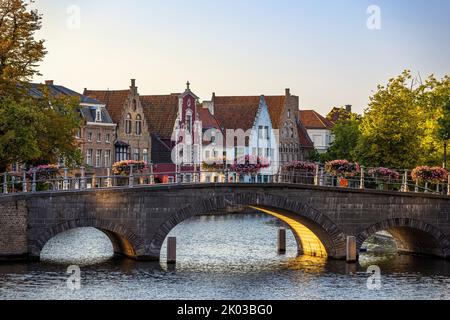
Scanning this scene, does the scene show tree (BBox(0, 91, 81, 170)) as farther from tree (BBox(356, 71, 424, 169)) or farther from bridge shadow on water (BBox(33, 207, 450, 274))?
tree (BBox(356, 71, 424, 169))

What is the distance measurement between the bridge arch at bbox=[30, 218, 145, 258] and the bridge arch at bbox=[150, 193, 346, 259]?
0.84 meters

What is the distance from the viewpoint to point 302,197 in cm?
6156

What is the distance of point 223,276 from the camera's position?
5609cm

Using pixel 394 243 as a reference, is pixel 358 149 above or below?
above

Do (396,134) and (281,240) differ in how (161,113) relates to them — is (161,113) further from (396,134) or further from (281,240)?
(281,240)

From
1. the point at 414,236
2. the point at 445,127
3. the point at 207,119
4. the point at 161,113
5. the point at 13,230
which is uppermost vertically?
the point at 161,113

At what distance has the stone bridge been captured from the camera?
180ft

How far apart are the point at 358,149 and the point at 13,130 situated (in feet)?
116

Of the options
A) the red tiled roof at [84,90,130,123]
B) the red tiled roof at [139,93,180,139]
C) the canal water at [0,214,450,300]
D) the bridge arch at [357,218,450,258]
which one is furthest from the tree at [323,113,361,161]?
the bridge arch at [357,218,450,258]

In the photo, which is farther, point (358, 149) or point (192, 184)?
point (358, 149)

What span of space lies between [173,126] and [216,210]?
175 ft

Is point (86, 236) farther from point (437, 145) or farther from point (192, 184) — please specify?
point (437, 145)

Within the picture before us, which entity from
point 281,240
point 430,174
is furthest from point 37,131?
point 430,174

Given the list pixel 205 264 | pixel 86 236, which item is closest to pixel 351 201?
pixel 205 264
